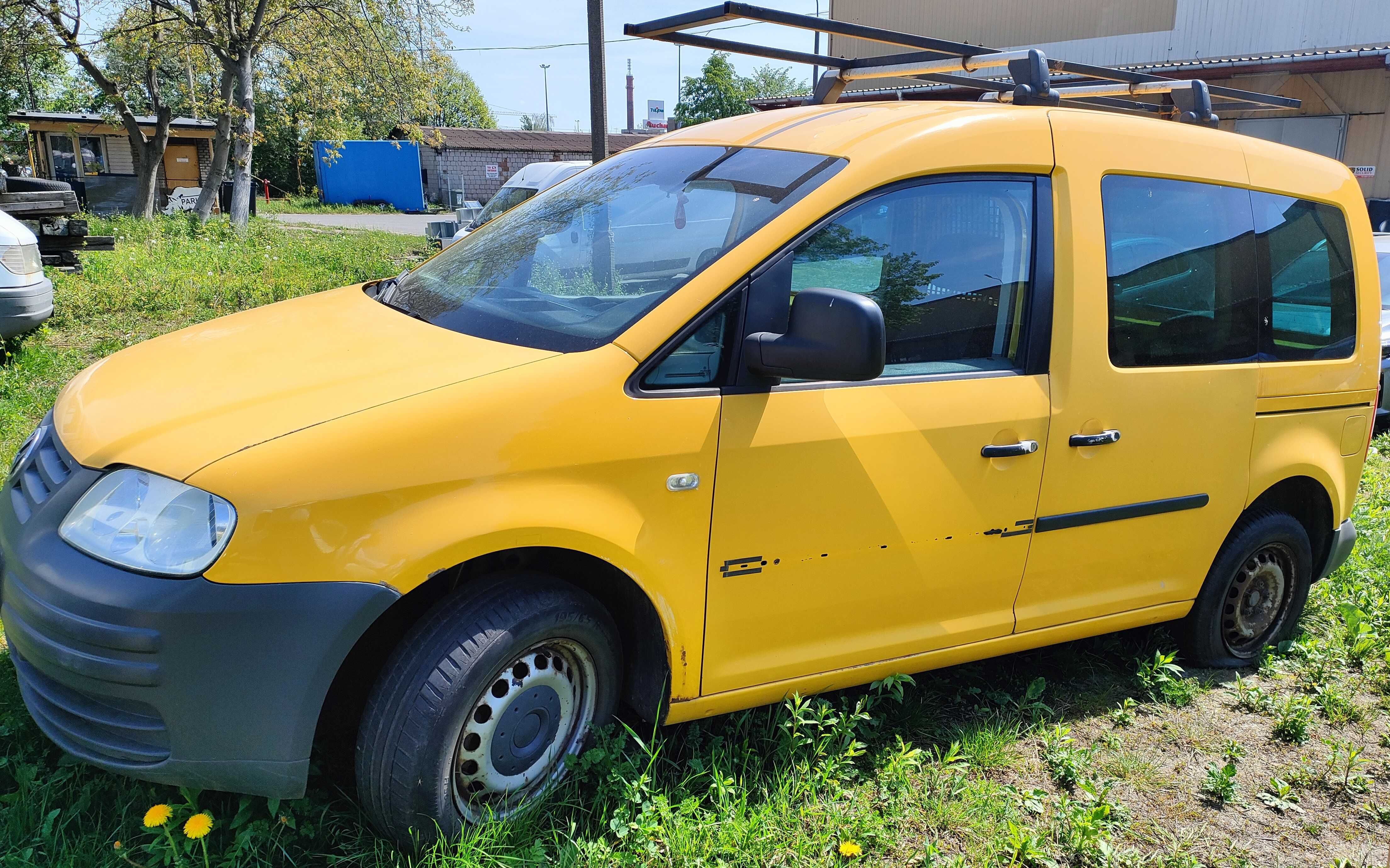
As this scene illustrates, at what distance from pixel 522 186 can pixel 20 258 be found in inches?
316

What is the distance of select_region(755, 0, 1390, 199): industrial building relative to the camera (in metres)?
15.9

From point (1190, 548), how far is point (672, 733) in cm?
190

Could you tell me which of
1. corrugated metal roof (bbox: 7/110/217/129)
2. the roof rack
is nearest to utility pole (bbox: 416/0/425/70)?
corrugated metal roof (bbox: 7/110/217/129)

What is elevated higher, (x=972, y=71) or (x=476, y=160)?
(x=476, y=160)

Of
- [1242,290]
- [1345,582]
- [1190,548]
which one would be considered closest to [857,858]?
[1190,548]

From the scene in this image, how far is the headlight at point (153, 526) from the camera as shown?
A: 6.54ft

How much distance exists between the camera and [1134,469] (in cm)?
311

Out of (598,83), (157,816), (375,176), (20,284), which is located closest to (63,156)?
(375,176)

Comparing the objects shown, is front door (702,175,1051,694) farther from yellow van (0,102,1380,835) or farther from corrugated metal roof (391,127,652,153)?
corrugated metal roof (391,127,652,153)

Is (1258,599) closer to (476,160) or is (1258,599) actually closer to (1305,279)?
(1305,279)

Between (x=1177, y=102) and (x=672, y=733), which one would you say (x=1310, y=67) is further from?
(x=672, y=733)

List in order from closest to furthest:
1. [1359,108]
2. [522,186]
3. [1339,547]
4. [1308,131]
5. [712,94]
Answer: [1339,547] → [522,186] → [1359,108] → [1308,131] → [712,94]

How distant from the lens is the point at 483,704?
233 cm

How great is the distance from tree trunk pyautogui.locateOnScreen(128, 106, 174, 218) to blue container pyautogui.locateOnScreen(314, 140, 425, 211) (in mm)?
19960
